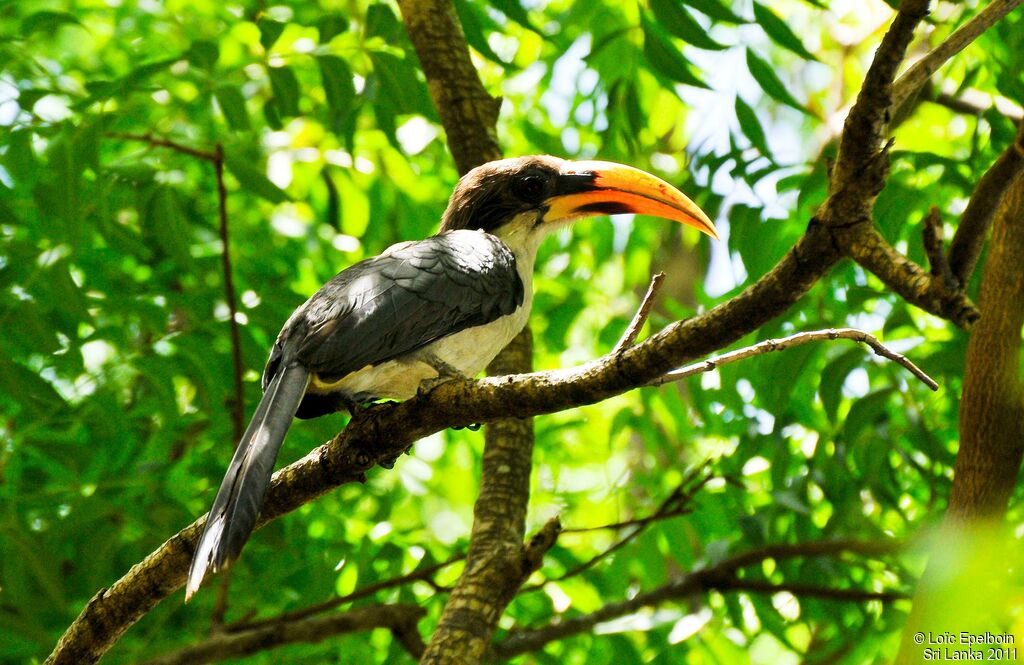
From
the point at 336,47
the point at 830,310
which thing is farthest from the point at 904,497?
the point at 336,47

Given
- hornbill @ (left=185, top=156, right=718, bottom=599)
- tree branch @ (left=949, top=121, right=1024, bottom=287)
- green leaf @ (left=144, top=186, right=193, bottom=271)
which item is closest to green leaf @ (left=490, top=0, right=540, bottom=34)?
hornbill @ (left=185, top=156, right=718, bottom=599)

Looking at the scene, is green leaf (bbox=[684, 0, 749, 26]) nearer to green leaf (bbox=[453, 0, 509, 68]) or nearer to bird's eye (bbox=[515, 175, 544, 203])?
green leaf (bbox=[453, 0, 509, 68])

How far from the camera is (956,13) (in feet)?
16.0

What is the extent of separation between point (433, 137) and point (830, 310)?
8.03 ft

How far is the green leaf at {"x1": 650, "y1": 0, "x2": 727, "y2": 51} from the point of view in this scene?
3.75 metres

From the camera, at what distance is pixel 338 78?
415 cm

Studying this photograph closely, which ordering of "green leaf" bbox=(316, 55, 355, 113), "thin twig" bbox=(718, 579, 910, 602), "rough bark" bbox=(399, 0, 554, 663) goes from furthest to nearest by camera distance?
1. "green leaf" bbox=(316, 55, 355, 113)
2. "thin twig" bbox=(718, 579, 910, 602)
3. "rough bark" bbox=(399, 0, 554, 663)

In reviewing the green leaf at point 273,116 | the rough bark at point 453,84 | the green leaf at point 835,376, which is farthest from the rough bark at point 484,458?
the green leaf at point 835,376

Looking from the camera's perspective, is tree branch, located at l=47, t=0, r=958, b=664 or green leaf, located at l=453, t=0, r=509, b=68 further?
green leaf, located at l=453, t=0, r=509, b=68

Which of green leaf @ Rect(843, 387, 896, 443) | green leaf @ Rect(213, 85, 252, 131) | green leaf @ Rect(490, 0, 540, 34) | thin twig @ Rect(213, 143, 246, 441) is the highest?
green leaf @ Rect(490, 0, 540, 34)

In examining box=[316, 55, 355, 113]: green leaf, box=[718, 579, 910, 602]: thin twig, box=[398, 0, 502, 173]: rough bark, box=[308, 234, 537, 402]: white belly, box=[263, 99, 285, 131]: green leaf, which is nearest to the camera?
box=[308, 234, 537, 402]: white belly

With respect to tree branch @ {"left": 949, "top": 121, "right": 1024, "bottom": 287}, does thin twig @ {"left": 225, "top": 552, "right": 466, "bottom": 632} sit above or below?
below

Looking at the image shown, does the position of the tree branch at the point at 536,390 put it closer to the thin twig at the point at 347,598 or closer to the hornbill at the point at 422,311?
the hornbill at the point at 422,311

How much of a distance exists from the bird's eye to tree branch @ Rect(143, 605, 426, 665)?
1799 mm
